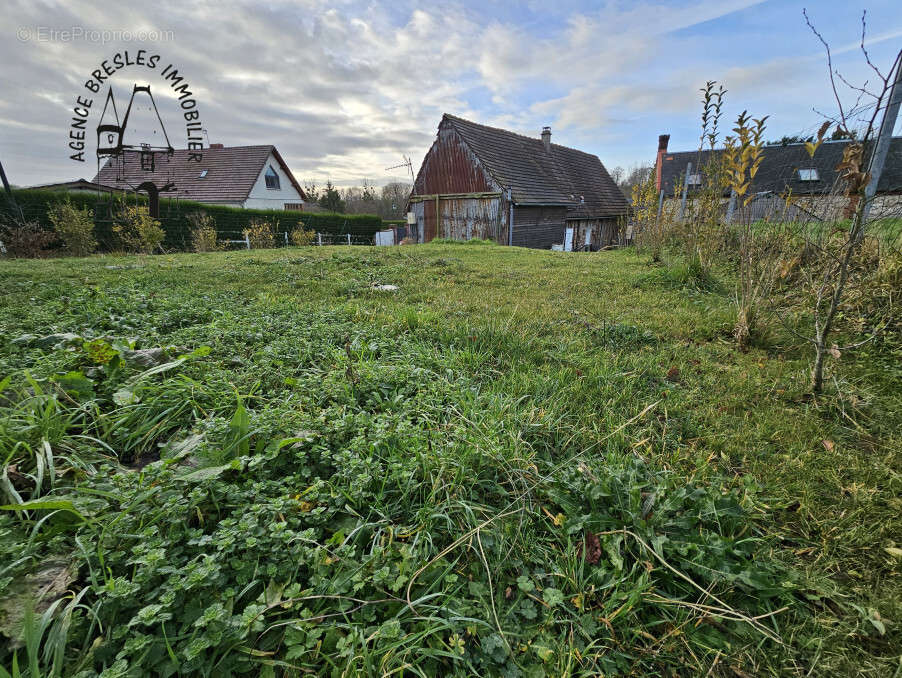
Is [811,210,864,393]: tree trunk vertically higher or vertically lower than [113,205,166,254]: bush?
lower

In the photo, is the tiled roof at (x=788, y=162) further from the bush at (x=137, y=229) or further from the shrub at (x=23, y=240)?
the shrub at (x=23, y=240)

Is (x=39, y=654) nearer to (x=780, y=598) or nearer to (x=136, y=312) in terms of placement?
(x=780, y=598)

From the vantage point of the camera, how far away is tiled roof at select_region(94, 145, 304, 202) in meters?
21.5

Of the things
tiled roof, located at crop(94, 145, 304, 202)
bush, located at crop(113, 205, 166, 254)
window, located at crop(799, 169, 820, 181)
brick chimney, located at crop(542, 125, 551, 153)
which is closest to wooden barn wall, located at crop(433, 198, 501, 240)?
brick chimney, located at crop(542, 125, 551, 153)

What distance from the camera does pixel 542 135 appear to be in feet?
73.4

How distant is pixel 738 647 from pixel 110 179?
3301 cm

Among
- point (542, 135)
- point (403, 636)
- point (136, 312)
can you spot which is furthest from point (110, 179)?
point (403, 636)

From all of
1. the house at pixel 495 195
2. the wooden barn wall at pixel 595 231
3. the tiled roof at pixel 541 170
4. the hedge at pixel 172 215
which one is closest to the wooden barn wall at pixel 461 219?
the house at pixel 495 195

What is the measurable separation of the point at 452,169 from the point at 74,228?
1337 centimetres

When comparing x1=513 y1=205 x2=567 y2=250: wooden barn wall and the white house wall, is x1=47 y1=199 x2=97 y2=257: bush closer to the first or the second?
the white house wall

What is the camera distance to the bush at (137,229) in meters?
10.6

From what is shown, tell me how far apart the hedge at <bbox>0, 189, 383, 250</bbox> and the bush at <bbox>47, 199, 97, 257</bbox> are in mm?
601

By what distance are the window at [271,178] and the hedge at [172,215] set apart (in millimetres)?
7081

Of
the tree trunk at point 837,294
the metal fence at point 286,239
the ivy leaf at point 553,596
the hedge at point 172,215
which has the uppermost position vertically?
the hedge at point 172,215
